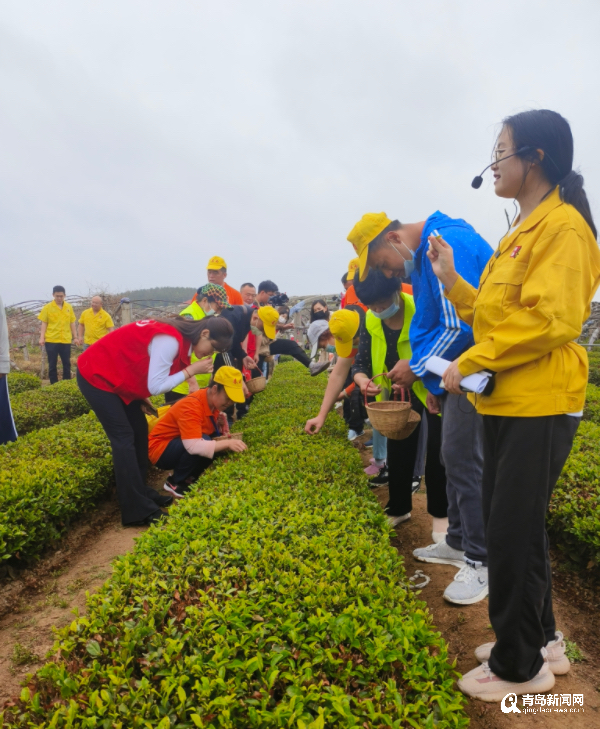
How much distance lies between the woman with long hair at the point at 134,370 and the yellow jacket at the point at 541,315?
2.58 m

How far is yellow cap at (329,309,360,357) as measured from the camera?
3879 mm

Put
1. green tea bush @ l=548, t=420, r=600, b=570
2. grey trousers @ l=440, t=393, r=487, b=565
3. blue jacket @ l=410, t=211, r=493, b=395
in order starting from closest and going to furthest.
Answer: blue jacket @ l=410, t=211, r=493, b=395 → grey trousers @ l=440, t=393, r=487, b=565 → green tea bush @ l=548, t=420, r=600, b=570

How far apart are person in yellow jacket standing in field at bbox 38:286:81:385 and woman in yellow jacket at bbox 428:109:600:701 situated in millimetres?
10350

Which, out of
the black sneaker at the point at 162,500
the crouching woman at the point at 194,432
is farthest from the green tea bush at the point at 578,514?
the black sneaker at the point at 162,500

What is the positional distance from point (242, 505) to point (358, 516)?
2.28 feet

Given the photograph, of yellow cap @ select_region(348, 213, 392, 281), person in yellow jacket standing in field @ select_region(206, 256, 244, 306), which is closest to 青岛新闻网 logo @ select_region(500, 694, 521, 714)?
yellow cap @ select_region(348, 213, 392, 281)

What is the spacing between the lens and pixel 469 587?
8.64ft

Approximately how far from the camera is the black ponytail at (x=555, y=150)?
1.68m

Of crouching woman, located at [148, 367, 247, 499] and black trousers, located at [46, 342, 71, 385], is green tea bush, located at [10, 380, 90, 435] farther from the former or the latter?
crouching woman, located at [148, 367, 247, 499]

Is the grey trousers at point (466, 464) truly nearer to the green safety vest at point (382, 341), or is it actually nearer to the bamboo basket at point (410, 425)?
the bamboo basket at point (410, 425)

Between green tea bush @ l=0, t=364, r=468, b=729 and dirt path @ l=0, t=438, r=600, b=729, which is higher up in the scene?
green tea bush @ l=0, t=364, r=468, b=729


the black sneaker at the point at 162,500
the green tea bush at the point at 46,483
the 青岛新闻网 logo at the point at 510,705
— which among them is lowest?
the black sneaker at the point at 162,500

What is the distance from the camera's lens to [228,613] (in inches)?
67.3

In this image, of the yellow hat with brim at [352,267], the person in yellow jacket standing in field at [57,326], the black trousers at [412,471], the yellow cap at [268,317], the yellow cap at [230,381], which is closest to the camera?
the black trousers at [412,471]
